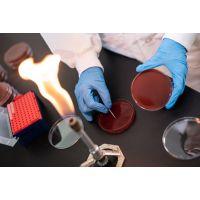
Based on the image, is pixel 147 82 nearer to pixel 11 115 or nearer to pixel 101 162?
pixel 101 162

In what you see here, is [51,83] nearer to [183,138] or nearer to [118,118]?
[118,118]

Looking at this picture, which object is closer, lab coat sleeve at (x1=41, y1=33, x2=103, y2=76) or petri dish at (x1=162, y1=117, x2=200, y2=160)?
petri dish at (x1=162, y1=117, x2=200, y2=160)

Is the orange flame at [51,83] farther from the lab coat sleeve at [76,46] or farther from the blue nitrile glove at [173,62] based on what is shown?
the blue nitrile glove at [173,62]

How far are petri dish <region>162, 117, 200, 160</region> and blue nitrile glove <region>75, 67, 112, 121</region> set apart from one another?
0.87 feet

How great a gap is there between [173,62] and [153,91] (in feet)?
0.54

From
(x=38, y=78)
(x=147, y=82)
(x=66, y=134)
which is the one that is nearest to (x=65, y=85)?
(x=38, y=78)

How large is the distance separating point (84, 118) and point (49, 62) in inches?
17.1

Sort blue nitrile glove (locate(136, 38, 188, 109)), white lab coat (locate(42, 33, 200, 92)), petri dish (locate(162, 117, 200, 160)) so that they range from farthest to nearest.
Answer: white lab coat (locate(42, 33, 200, 92)) < blue nitrile glove (locate(136, 38, 188, 109)) < petri dish (locate(162, 117, 200, 160))

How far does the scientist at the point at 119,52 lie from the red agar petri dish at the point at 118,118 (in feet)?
0.10

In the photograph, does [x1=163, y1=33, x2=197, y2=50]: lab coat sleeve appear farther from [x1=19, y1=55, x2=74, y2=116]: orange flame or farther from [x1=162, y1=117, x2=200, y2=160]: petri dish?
[x1=19, y1=55, x2=74, y2=116]: orange flame

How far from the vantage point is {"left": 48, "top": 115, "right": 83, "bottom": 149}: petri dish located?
1290 millimetres

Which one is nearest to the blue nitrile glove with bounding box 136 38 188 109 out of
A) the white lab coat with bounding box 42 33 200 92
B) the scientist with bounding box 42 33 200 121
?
the scientist with bounding box 42 33 200 121

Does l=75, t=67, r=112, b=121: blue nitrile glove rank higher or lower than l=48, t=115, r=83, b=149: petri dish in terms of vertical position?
higher

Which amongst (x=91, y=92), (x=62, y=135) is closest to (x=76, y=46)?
(x=91, y=92)
